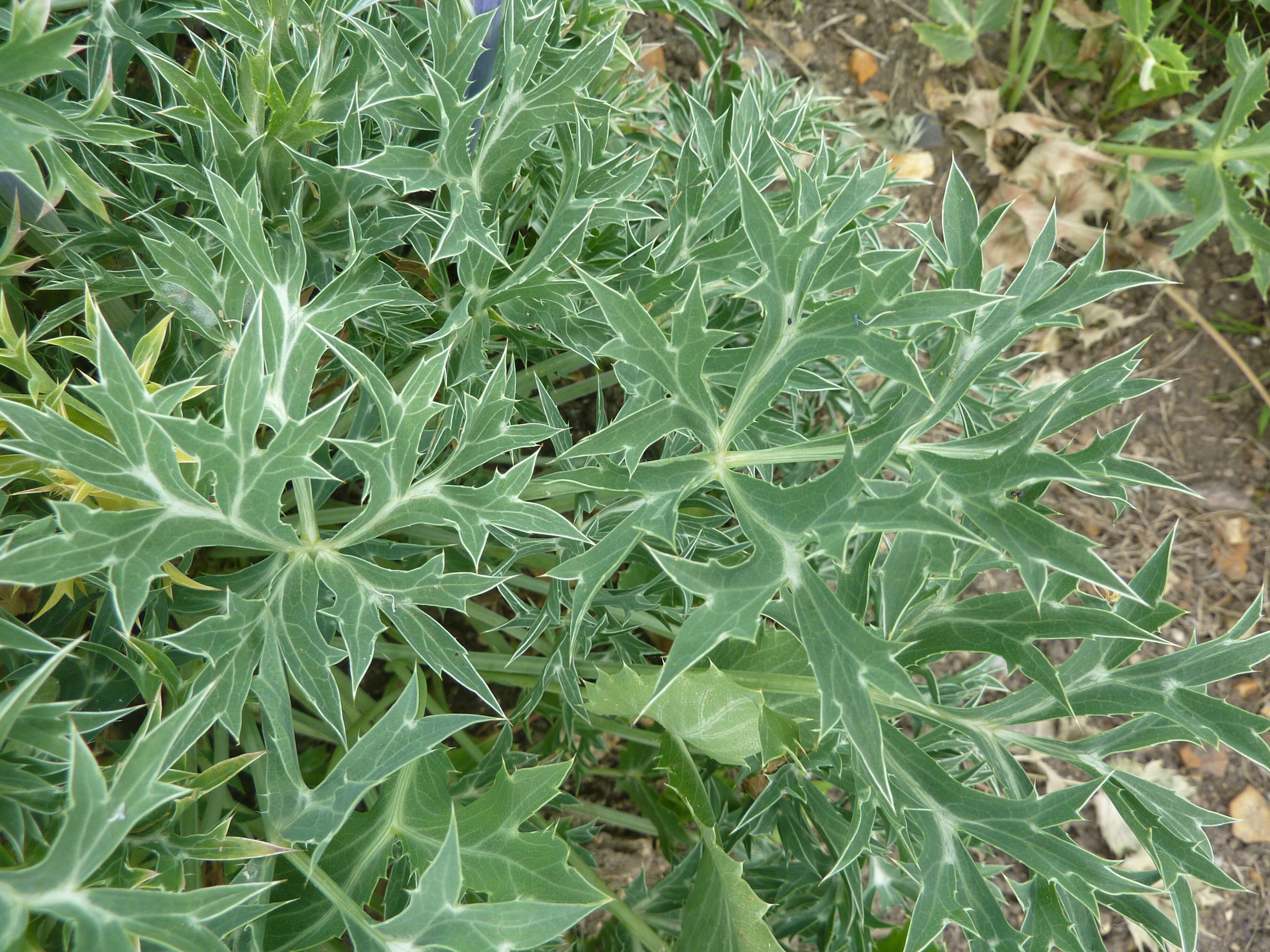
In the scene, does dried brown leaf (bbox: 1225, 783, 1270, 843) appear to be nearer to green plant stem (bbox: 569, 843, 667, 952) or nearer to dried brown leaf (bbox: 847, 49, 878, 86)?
green plant stem (bbox: 569, 843, 667, 952)

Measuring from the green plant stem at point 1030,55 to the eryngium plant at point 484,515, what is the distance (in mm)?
1128

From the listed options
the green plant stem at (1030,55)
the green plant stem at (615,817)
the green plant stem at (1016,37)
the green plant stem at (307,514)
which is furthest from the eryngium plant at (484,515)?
the green plant stem at (1016,37)

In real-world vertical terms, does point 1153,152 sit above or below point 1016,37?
below

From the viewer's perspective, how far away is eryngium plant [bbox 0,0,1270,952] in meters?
0.82

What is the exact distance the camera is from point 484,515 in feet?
3.01

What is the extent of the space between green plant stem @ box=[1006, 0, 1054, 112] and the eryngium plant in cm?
113

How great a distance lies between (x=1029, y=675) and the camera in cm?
96

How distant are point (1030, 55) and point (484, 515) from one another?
2.05m

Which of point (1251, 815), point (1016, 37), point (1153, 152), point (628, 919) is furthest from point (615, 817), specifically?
point (1016, 37)

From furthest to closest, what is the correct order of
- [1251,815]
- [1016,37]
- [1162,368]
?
[1162,368], [1016,37], [1251,815]

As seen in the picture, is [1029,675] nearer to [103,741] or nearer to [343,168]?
[343,168]

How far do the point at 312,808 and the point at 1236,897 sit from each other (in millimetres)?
2247

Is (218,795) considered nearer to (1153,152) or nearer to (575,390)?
(575,390)

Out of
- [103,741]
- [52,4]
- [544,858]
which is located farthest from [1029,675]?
[52,4]
